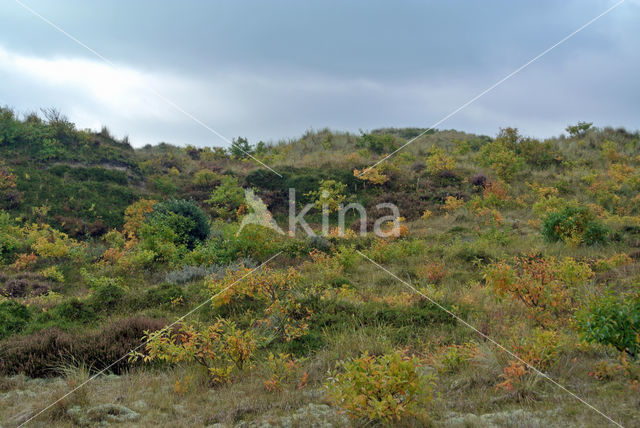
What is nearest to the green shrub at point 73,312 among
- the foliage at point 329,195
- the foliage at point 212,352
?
the foliage at point 212,352

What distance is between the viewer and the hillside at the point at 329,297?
3.97m

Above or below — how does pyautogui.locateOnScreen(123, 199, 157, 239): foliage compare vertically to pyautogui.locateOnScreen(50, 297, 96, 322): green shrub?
above

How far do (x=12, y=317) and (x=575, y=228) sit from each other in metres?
12.3

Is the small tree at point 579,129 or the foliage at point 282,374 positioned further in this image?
the small tree at point 579,129

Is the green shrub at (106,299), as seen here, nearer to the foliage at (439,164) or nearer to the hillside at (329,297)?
the hillside at (329,297)

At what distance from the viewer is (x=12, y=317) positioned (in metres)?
7.05

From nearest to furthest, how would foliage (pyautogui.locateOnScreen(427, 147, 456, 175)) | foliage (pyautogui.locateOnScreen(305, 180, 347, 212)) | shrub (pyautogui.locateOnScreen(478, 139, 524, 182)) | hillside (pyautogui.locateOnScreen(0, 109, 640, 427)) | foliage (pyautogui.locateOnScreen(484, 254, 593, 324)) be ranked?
hillside (pyautogui.locateOnScreen(0, 109, 640, 427)) → foliage (pyautogui.locateOnScreen(484, 254, 593, 324)) → foliage (pyautogui.locateOnScreen(305, 180, 347, 212)) → shrub (pyautogui.locateOnScreen(478, 139, 524, 182)) → foliage (pyautogui.locateOnScreen(427, 147, 456, 175))

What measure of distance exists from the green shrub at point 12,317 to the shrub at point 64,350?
716 millimetres

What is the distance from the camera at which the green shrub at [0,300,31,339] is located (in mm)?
6676

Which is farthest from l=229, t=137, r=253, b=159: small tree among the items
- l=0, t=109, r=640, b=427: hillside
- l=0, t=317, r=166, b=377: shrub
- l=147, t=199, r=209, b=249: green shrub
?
l=0, t=317, r=166, b=377: shrub

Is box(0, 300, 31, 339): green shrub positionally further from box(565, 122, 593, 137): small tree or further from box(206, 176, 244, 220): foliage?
box(565, 122, 593, 137): small tree

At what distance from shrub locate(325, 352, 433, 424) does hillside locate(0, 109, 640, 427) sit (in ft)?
0.07

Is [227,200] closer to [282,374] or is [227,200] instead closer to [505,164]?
[505,164]

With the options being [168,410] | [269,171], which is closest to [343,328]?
[168,410]
